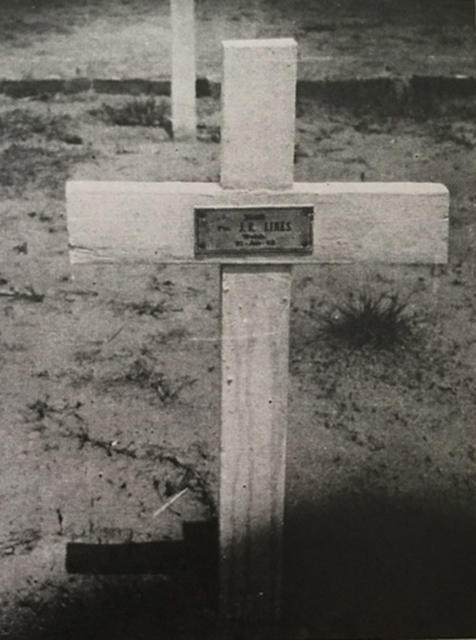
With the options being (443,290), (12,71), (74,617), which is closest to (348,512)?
(74,617)

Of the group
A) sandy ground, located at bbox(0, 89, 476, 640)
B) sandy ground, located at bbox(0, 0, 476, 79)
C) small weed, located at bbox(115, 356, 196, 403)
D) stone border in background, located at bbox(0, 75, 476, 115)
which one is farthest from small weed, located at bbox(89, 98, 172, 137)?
small weed, located at bbox(115, 356, 196, 403)

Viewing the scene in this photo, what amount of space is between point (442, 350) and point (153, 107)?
452cm

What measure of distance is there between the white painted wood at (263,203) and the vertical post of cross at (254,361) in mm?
67

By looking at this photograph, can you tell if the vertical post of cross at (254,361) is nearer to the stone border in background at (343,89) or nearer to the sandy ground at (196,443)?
the sandy ground at (196,443)

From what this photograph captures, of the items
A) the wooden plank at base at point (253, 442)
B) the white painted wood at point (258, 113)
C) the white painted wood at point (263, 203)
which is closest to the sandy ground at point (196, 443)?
the wooden plank at base at point (253, 442)

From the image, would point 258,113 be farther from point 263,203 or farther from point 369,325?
point 369,325

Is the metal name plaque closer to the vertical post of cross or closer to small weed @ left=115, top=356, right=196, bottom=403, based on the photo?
the vertical post of cross

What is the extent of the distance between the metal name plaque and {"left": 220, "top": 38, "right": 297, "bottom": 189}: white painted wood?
0.21 feet

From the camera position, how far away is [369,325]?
4.34 metres

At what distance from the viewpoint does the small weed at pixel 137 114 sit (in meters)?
7.66

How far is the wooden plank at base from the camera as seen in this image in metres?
2.37

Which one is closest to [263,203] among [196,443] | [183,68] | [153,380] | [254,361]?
[254,361]

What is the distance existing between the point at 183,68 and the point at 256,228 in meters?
4.69

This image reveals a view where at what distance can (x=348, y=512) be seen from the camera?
324cm
